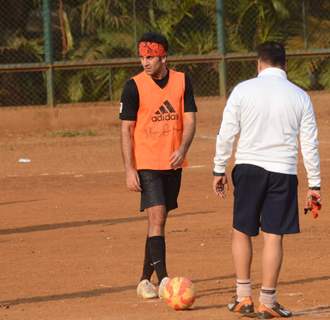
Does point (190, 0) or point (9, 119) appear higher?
point (190, 0)

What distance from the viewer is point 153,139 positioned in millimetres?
8883

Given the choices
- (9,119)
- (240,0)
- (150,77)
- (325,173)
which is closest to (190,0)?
(240,0)

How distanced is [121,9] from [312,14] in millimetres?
3520

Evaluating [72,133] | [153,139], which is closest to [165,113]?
[153,139]

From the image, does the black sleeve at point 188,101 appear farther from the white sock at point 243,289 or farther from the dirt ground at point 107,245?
the white sock at point 243,289

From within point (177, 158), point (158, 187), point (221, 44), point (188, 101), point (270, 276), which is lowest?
point (270, 276)

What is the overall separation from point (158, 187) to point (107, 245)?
2.79 m

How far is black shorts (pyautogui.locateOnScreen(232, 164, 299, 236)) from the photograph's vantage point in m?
7.93

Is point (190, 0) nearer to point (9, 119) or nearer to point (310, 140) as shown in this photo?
point (9, 119)

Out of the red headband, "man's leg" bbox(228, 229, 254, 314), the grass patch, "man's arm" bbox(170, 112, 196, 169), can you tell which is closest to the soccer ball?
"man's leg" bbox(228, 229, 254, 314)

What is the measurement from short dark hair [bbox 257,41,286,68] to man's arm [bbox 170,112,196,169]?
1.05 metres

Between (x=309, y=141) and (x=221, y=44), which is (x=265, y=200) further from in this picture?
(x=221, y=44)

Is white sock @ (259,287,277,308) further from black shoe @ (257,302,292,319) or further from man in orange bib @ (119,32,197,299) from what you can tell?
man in orange bib @ (119,32,197,299)

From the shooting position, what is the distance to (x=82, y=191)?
15.5m
